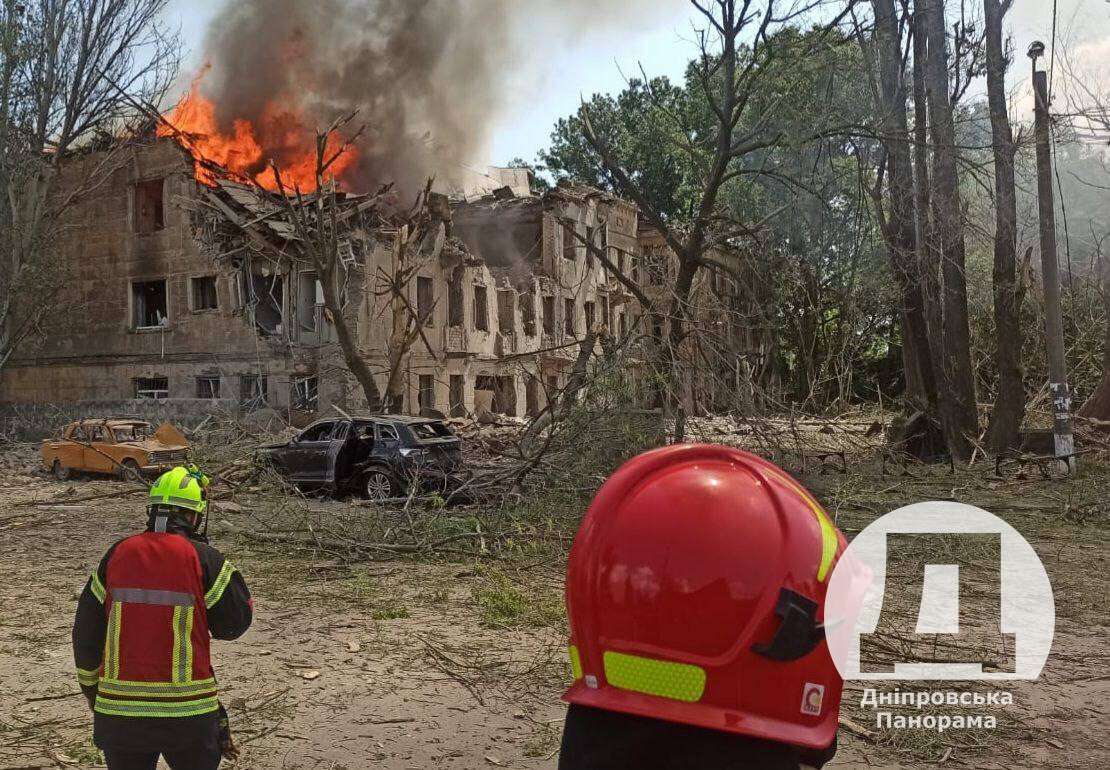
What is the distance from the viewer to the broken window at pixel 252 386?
90.1 feet

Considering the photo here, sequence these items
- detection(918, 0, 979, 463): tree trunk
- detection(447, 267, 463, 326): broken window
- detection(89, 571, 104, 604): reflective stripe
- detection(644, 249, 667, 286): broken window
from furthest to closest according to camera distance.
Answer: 1. detection(447, 267, 463, 326): broken window
2. detection(918, 0, 979, 463): tree trunk
3. detection(644, 249, 667, 286): broken window
4. detection(89, 571, 104, 604): reflective stripe

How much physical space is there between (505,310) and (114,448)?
54.3 feet

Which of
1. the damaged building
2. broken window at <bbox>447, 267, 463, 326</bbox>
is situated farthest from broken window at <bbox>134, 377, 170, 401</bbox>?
broken window at <bbox>447, 267, 463, 326</bbox>

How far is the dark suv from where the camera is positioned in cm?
1466

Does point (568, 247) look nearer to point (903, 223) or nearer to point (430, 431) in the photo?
point (903, 223)

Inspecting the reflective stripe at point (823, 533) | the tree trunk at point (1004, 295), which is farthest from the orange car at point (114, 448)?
the reflective stripe at point (823, 533)

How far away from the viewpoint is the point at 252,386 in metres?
28.1

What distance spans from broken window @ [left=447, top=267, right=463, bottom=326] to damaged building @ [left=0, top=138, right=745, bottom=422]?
0.12ft

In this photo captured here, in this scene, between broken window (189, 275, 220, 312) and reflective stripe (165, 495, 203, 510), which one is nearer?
reflective stripe (165, 495, 203, 510)

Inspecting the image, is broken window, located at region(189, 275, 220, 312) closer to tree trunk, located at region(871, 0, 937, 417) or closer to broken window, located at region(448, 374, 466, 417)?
broken window, located at region(448, 374, 466, 417)

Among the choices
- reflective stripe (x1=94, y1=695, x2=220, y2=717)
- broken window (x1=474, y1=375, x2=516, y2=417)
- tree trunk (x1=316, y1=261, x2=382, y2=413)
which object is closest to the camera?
reflective stripe (x1=94, y1=695, x2=220, y2=717)

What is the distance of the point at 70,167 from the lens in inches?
1245

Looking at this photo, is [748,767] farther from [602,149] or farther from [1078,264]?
[1078,264]

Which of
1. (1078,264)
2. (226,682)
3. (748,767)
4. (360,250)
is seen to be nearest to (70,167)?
(360,250)
